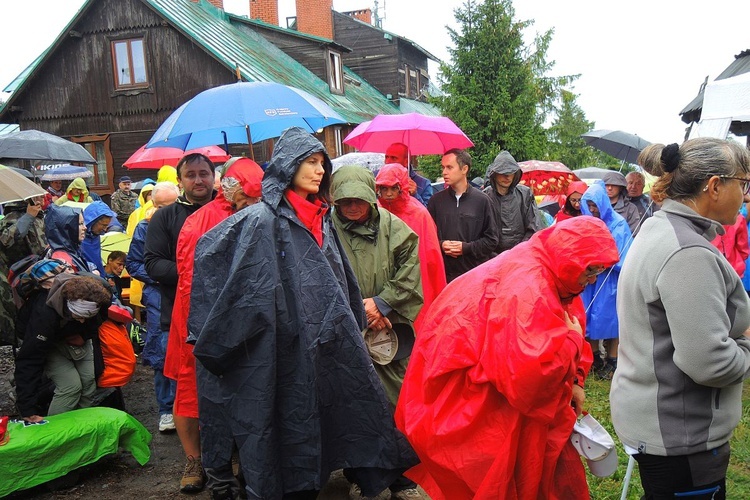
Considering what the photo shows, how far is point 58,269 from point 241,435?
2247 mm

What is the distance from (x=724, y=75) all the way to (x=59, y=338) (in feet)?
35.1

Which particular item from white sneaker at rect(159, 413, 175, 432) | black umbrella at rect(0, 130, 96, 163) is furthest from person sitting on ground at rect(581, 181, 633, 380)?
black umbrella at rect(0, 130, 96, 163)

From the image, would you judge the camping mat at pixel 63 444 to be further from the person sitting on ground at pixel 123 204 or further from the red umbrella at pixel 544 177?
the red umbrella at pixel 544 177

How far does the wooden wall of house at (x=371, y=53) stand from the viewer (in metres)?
30.7

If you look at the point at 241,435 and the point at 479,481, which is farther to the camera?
the point at 241,435

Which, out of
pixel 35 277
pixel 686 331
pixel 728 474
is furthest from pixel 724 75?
pixel 35 277

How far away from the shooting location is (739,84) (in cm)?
562

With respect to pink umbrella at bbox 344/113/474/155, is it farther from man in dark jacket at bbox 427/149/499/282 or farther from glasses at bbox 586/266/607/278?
glasses at bbox 586/266/607/278

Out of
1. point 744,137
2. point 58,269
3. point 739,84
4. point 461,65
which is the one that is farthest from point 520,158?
point 58,269

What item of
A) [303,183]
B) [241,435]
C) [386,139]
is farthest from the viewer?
[386,139]

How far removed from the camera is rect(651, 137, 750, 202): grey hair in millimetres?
2154

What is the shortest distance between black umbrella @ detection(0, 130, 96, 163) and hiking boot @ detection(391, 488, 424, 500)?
900 centimetres

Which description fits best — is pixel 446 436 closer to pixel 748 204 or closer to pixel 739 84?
pixel 748 204

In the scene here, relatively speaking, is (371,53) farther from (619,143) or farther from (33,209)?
(33,209)
